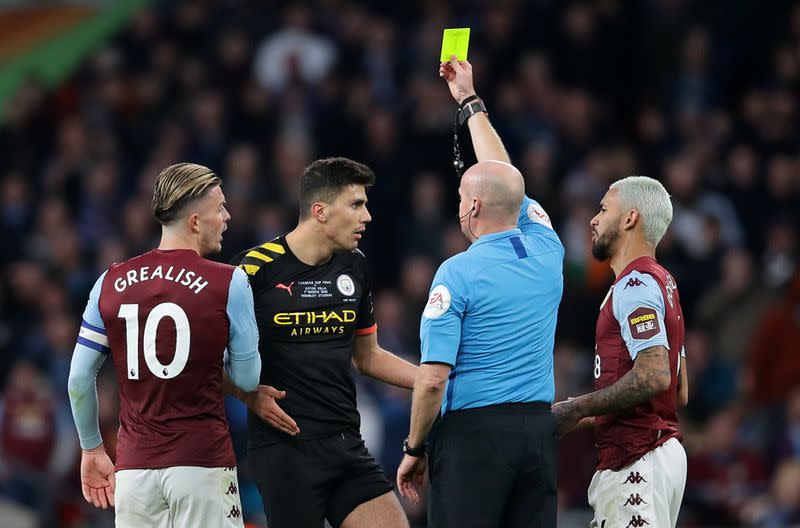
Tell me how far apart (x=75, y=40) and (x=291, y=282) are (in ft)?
41.7

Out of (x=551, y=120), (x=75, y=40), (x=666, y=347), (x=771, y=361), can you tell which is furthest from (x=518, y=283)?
(x=75, y=40)

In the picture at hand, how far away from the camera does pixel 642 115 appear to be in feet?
48.3

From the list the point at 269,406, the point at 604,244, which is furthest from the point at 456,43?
the point at 269,406

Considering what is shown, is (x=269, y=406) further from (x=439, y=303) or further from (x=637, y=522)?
(x=637, y=522)

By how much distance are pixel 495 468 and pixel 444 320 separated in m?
0.69

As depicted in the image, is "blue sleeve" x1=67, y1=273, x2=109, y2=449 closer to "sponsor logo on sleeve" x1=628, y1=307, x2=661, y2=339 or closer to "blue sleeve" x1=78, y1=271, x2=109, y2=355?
"blue sleeve" x1=78, y1=271, x2=109, y2=355

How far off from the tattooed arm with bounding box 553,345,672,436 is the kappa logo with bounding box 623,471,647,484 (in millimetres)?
324

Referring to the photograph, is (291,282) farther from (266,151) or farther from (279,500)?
(266,151)

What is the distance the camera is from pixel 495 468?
599cm

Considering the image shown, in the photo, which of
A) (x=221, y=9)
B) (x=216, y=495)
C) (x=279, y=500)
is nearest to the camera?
(x=216, y=495)

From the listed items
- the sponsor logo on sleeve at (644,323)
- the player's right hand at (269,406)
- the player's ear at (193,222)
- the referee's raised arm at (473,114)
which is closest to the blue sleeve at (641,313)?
the sponsor logo on sleeve at (644,323)

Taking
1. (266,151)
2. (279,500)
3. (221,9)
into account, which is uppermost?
(221,9)

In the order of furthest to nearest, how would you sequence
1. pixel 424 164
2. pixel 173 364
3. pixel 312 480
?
1. pixel 424 164
2. pixel 312 480
3. pixel 173 364

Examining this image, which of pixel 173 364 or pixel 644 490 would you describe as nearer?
pixel 173 364
